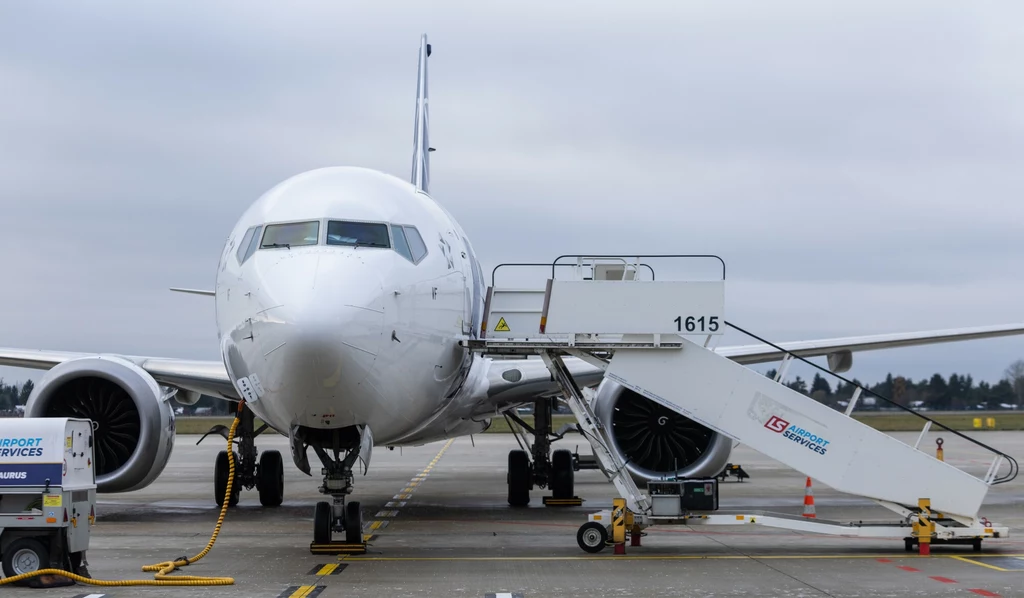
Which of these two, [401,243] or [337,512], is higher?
[401,243]

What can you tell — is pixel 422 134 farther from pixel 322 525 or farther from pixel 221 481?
pixel 322 525

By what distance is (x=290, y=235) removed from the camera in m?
11.8

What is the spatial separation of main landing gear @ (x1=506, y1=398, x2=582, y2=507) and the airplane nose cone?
7873 millimetres

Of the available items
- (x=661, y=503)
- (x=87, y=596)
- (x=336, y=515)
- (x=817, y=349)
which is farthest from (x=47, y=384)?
(x=817, y=349)

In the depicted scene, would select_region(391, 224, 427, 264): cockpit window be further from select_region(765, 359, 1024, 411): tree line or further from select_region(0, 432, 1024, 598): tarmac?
select_region(765, 359, 1024, 411): tree line

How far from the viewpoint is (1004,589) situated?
9695mm

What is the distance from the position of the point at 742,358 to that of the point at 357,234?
824 centimetres

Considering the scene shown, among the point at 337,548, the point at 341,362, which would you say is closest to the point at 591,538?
the point at 337,548

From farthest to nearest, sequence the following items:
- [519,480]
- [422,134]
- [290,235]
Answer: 1. [422,134]
2. [519,480]
3. [290,235]

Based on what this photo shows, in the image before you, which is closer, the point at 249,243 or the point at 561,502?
the point at 249,243

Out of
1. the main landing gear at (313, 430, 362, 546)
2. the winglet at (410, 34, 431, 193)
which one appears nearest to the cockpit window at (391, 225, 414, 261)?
the main landing gear at (313, 430, 362, 546)

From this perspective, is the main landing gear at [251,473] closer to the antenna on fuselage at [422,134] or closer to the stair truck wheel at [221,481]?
the stair truck wheel at [221,481]

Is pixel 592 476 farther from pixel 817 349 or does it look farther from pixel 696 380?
pixel 696 380

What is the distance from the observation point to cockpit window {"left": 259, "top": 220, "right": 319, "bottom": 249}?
458 inches
